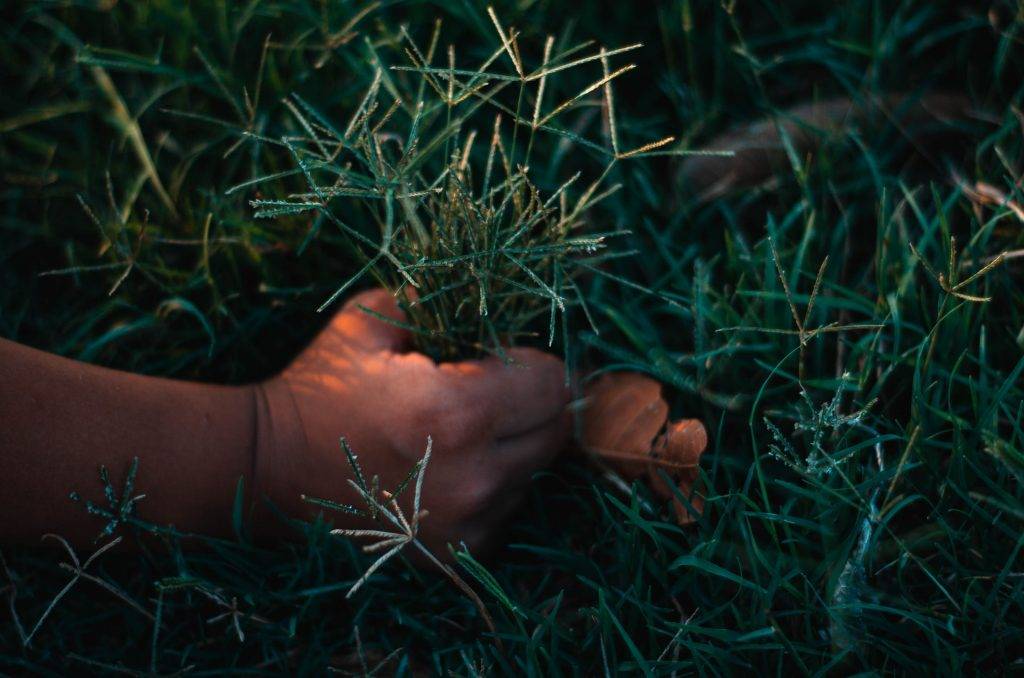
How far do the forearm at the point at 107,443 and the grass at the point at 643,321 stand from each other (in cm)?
5

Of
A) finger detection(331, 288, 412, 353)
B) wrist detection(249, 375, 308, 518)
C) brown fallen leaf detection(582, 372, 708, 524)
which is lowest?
brown fallen leaf detection(582, 372, 708, 524)

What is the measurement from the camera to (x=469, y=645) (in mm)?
1065

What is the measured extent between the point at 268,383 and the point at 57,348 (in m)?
0.35

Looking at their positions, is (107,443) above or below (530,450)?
above

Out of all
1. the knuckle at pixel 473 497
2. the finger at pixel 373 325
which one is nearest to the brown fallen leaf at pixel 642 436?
the knuckle at pixel 473 497

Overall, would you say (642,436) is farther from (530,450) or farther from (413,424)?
(413,424)

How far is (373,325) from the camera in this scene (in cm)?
117

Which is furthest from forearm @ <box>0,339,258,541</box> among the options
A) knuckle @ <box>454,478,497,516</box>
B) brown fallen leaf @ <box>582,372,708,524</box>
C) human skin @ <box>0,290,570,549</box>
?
brown fallen leaf @ <box>582,372,708,524</box>

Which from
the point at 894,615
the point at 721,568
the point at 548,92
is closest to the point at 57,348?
the point at 548,92

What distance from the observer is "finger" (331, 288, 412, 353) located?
115cm

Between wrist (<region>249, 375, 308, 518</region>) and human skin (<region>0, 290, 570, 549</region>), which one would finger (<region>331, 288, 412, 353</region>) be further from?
wrist (<region>249, 375, 308, 518</region>)

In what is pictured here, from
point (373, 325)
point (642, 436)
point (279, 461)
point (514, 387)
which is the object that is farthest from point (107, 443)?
point (642, 436)

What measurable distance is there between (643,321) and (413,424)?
0.40 meters

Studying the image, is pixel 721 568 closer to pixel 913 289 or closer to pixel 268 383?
pixel 913 289
